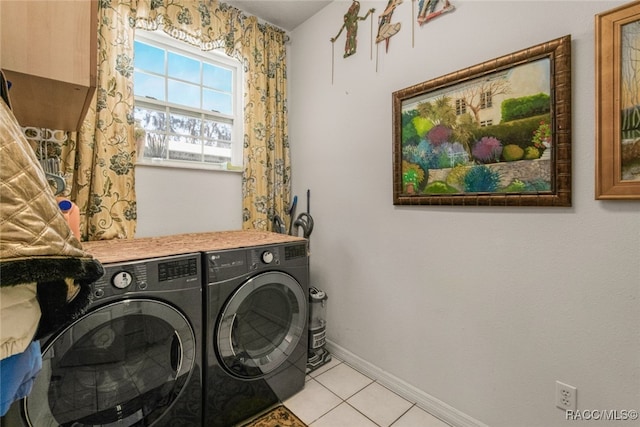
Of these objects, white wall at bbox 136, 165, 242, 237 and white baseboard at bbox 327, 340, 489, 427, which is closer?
white baseboard at bbox 327, 340, 489, 427

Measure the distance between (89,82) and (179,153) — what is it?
1.25 metres

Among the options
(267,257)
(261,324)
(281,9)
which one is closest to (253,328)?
(261,324)

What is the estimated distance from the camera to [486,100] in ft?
4.74

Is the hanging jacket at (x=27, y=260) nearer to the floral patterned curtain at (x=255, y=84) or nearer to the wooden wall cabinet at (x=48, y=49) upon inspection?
the wooden wall cabinet at (x=48, y=49)

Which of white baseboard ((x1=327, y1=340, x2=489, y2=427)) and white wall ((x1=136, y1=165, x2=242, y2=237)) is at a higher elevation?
white wall ((x1=136, y1=165, x2=242, y2=237))

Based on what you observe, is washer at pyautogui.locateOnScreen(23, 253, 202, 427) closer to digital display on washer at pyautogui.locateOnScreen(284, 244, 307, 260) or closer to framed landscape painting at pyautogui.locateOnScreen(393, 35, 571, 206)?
digital display on washer at pyautogui.locateOnScreen(284, 244, 307, 260)

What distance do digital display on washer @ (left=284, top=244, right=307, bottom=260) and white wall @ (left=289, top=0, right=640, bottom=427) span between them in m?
0.47

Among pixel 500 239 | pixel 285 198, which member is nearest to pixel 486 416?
pixel 500 239

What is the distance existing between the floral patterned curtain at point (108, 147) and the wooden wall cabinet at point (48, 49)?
2.08 ft

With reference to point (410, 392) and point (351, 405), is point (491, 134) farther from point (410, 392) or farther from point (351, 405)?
point (351, 405)

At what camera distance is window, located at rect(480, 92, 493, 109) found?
4.69ft

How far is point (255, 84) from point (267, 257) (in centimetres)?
156

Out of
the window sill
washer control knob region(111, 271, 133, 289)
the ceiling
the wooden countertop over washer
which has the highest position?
the ceiling

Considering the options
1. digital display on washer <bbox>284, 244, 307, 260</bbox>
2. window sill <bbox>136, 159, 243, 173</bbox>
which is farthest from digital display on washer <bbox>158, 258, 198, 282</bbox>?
window sill <bbox>136, 159, 243, 173</bbox>
